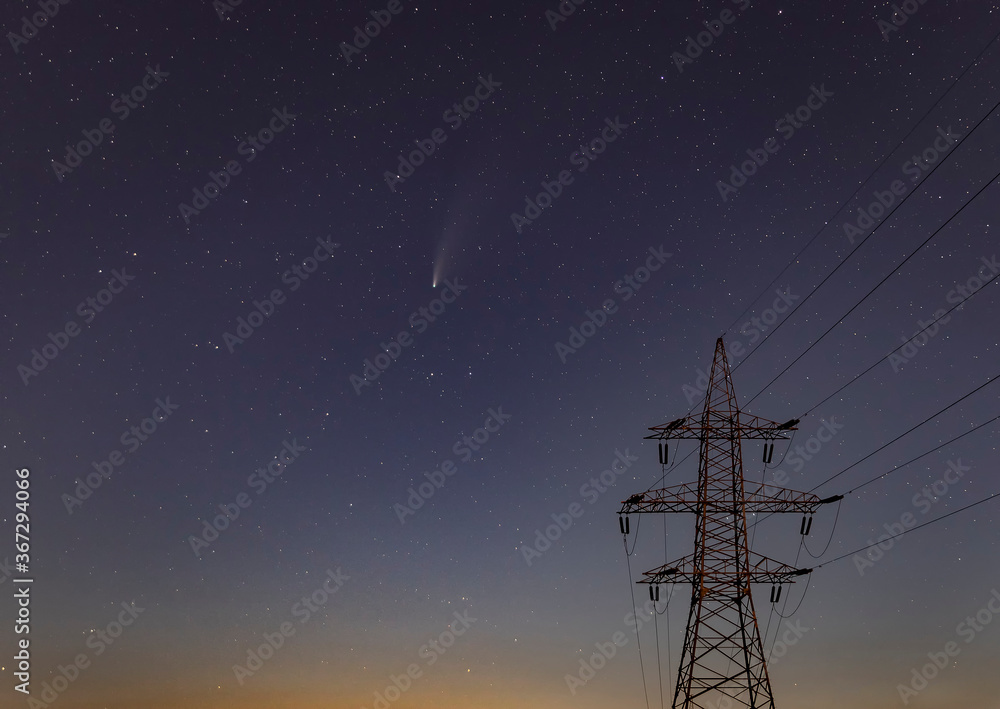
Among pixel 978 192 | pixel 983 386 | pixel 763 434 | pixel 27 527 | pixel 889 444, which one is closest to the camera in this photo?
pixel 978 192

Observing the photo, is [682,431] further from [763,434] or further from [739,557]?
[739,557]

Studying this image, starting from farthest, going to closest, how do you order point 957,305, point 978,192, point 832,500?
point 832,500 → point 957,305 → point 978,192

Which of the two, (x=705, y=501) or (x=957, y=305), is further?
(x=705, y=501)

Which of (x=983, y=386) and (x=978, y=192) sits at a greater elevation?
(x=978, y=192)

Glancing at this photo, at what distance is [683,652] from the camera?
2575 cm

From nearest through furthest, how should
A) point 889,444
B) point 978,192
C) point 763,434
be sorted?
point 978,192, point 889,444, point 763,434

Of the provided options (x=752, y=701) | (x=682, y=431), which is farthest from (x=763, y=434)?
(x=752, y=701)

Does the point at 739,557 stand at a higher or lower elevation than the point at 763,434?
lower

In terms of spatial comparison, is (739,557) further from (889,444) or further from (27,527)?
(27,527)

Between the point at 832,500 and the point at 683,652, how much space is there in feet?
22.9

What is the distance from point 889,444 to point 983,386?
204 inches

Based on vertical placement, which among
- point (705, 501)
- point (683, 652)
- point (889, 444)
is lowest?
point (683, 652)

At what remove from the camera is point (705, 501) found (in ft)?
89.6

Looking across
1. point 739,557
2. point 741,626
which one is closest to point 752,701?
point 741,626
